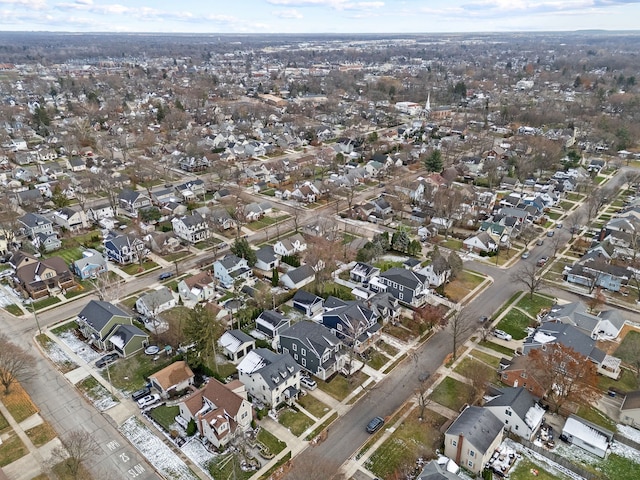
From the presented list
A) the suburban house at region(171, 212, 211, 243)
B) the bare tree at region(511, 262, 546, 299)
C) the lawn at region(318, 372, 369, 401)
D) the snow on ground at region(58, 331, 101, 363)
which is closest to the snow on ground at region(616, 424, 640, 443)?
the bare tree at region(511, 262, 546, 299)

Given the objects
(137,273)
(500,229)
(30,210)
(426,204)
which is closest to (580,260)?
(500,229)

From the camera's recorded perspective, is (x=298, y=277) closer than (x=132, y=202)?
Yes

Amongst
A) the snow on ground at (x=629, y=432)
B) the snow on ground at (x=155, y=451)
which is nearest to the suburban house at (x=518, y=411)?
the snow on ground at (x=629, y=432)

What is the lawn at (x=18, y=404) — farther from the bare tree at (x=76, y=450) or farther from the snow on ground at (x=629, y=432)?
the snow on ground at (x=629, y=432)

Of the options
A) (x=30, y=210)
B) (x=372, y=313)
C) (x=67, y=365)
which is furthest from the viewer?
(x=30, y=210)

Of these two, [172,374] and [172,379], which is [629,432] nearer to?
[172,379]

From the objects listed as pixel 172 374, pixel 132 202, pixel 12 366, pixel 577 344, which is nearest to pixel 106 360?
pixel 12 366

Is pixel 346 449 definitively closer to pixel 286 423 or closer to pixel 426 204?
pixel 286 423
